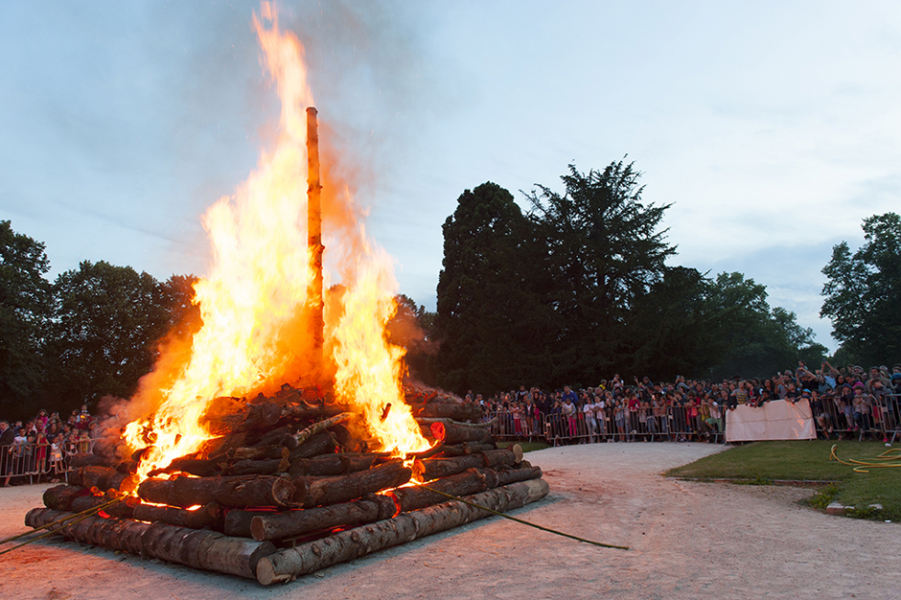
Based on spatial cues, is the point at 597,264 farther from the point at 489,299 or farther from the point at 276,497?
the point at 276,497

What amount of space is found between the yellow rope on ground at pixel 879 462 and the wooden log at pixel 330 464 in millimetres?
8908

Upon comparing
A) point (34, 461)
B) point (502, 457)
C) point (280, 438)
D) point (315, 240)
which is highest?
point (315, 240)

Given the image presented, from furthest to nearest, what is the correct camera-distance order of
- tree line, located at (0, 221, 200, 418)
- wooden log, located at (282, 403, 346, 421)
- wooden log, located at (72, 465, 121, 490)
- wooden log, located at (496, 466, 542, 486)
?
tree line, located at (0, 221, 200, 418)
wooden log, located at (496, 466, 542, 486)
wooden log, located at (72, 465, 121, 490)
wooden log, located at (282, 403, 346, 421)

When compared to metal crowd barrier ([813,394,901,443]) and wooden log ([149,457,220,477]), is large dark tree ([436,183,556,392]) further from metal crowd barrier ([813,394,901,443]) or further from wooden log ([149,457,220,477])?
wooden log ([149,457,220,477])

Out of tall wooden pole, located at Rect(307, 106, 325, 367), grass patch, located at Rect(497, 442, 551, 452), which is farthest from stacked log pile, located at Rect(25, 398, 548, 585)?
grass patch, located at Rect(497, 442, 551, 452)

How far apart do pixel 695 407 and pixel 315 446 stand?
1454 centimetres

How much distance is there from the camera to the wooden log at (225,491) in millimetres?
5836

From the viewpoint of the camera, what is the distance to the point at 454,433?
9.11 meters

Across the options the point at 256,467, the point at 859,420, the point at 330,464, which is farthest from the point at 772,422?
the point at 256,467

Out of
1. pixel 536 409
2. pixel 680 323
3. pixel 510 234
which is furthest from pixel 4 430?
pixel 680 323

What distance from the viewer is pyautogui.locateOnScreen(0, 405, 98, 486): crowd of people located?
17031 mm

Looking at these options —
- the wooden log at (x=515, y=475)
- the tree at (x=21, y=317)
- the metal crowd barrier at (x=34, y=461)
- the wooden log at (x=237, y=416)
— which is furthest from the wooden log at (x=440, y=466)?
the tree at (x=21, y=317)

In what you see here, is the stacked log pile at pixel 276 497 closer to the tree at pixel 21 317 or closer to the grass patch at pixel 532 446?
the grass patch at pixel 532 446

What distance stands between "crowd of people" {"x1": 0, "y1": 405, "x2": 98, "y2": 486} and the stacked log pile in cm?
1080
